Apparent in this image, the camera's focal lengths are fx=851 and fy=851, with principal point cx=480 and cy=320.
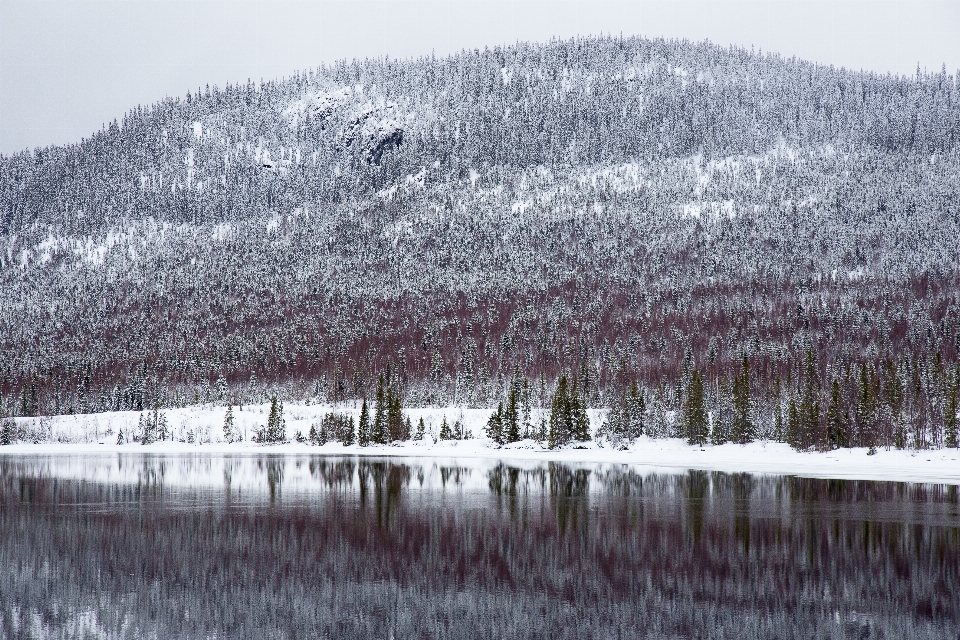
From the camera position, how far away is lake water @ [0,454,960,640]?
27.5 m

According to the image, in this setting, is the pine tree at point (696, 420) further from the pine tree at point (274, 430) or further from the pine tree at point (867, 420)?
the pine tree at point (274, 430)

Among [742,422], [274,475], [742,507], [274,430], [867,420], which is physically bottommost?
[274,430]

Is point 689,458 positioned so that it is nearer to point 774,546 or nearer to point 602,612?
point 774,546

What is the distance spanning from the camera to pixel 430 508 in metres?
56.1

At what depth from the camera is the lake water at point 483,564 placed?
27.5 metres

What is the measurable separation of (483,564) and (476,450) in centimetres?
10626

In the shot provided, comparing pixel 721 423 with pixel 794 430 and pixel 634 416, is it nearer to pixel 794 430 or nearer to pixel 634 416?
pixel 634 416

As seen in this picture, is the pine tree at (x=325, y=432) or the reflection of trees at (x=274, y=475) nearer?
the reflection of trees at (x=274, y=475)

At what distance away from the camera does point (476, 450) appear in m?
142

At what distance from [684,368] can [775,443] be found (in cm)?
6944

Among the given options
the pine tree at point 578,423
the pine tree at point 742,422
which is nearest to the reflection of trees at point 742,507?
the pine tree at point 742,422

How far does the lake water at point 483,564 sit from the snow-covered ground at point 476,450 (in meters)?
31.6

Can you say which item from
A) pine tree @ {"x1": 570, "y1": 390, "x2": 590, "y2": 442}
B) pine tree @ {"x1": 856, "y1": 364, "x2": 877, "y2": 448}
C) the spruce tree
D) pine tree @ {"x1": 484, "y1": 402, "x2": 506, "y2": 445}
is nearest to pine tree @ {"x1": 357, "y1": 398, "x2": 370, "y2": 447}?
the spruce tree

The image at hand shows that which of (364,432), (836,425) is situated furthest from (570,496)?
(364,432)
